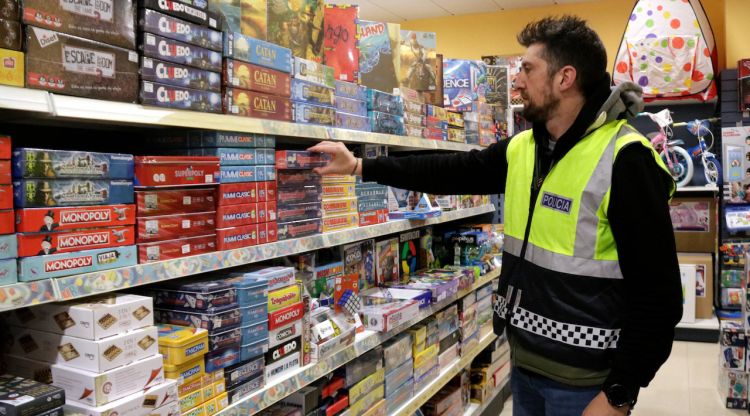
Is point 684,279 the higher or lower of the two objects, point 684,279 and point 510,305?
the lower

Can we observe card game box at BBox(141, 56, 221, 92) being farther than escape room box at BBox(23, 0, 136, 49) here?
Yes

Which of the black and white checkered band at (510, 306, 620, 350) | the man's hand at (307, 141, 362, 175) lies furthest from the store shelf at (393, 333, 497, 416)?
the man's hand at (307, 141, 362, 175)

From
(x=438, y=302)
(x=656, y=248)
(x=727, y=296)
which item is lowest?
(x=727, y=296)

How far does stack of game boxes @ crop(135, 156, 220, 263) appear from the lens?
4.79ft

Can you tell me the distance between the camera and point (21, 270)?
119 centimetres

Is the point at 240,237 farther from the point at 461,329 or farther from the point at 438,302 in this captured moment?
the point at 461,329

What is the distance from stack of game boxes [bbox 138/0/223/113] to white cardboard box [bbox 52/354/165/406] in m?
0.62

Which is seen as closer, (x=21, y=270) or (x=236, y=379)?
(x=21, y=270)

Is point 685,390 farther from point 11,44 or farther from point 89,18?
point 11,44

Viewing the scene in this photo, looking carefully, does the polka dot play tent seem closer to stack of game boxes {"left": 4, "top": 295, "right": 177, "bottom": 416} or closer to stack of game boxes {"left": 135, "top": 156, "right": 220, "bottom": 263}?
stack of game boxes {"left": 135, "top": 156, "right": 220, "bottom": 263}

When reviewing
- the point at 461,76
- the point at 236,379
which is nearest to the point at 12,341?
the point at 236,379

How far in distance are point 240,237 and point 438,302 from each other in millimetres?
1492

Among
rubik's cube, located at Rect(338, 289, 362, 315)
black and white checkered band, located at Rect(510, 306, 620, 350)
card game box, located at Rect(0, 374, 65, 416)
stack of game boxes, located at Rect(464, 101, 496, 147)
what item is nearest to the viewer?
card game box, located at Rect(0, 374, 65, 416)

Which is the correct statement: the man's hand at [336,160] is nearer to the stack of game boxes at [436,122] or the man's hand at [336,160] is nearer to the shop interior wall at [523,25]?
the stack of game boxes at [436,122]
